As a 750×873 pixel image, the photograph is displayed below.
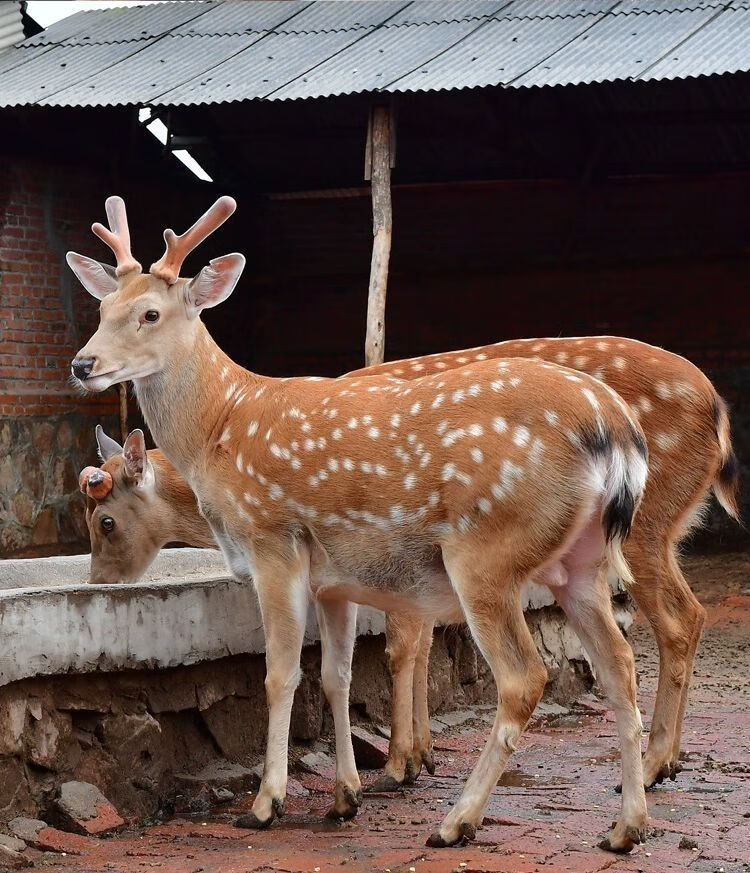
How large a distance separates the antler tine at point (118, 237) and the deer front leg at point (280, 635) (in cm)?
132

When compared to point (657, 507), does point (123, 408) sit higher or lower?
lower

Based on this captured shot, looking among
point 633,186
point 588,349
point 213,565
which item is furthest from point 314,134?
point 588,349

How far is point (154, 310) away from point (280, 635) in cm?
132

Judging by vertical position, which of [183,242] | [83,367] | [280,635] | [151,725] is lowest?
[151,725]

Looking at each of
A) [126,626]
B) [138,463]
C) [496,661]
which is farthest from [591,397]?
[138,463]

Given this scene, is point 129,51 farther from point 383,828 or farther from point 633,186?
point 383,828

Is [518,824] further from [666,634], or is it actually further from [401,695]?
[666,634]

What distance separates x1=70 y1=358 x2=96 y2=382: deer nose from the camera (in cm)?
539

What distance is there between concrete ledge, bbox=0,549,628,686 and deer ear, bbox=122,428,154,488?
752 millimetres

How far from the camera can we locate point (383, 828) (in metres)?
5.20

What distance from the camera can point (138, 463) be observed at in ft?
21.4

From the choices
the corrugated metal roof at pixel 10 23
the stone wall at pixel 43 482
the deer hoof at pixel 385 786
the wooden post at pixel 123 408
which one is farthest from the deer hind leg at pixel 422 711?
the corrugated metal roof at pixel 10 23

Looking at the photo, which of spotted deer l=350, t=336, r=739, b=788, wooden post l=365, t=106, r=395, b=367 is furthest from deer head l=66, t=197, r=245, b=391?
wooden post l=365, t=106, r=395, b=367

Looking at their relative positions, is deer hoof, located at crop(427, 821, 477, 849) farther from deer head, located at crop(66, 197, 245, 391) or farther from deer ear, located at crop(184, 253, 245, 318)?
deer ear, located at crop(184, 253, 245, 318)
